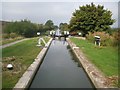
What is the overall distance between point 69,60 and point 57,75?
11.1 ft

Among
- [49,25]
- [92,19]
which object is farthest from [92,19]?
[49,25]

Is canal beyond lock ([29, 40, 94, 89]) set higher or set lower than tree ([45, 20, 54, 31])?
lower

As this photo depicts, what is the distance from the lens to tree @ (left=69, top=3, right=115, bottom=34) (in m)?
26.8

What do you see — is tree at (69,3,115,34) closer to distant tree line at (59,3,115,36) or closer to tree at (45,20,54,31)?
distant tree line at (59,3,115,36)

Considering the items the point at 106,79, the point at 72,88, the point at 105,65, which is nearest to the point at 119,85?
the point at 106,79

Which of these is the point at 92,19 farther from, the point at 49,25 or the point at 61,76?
the point at 49,25

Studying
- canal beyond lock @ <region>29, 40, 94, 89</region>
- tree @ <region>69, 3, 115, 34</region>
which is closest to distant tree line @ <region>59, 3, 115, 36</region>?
tree @ <region>69, 3, 115, 34</region>

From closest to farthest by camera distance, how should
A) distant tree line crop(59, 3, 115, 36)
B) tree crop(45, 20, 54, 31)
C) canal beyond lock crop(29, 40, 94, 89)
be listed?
canal beyond lock crop(29, 40, 94, 89) → distant tree line crop(59, 3, 115, 36) → tree crop(45, 20, 54, 31)

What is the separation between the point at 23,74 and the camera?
7.93 meters

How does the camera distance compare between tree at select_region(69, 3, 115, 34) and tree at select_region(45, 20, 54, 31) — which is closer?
tree at select_region(69, 3, 115, 34)

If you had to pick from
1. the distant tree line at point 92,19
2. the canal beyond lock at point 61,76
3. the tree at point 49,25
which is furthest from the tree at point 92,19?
the canal beyond lock at point 61,76

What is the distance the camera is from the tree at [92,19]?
26750mm

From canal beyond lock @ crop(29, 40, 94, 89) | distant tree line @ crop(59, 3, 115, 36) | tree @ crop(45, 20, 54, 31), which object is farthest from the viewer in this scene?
tree @ crop(45, 20, 54, 31)

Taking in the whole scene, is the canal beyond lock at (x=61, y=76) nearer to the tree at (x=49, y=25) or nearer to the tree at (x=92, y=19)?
the tree at (x=92, y=19)
